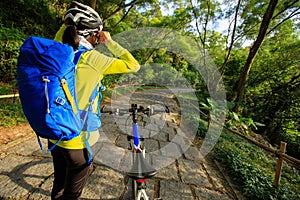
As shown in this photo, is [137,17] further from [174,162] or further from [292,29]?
[174,162]

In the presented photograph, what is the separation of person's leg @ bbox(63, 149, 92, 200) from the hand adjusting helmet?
913 mm

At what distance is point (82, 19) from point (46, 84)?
1.93 ft

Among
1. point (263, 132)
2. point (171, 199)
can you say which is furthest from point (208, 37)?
point (171, 199)

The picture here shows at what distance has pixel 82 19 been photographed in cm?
118

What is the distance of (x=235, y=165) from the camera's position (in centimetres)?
305

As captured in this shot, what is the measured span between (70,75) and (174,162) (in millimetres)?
2619

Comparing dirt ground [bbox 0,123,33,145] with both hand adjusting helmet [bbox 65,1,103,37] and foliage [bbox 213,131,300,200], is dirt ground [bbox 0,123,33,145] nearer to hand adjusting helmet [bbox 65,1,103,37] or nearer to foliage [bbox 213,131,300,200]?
hand adjusting helmet [bbox 65,1,103,37]

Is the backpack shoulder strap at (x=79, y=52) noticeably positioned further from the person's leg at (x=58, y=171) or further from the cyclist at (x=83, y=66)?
the person's leg at (x=58, y=171)

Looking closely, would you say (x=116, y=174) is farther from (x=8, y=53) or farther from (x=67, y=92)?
(x=8, y=53)

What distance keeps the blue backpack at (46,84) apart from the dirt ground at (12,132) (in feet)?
8.93

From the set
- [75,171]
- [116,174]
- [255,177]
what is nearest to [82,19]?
[75,171]

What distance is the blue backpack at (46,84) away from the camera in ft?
2.97

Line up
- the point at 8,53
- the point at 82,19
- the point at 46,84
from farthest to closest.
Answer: the point at 8,53 → the point at 82,19 → the point at 46,84

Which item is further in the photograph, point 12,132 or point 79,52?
point 12,132
